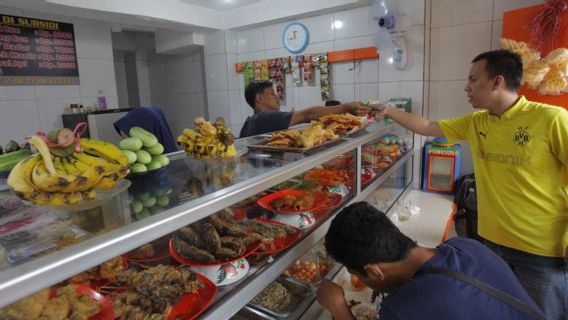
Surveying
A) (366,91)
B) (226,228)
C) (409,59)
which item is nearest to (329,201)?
(226,228)

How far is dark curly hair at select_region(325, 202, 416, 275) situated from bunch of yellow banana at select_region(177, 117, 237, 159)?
1.91ft

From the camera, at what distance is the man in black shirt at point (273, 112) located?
253 cm

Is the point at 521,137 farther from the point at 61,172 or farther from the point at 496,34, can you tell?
the point at 496,34

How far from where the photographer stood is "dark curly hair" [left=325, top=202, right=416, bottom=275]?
1.06 metres

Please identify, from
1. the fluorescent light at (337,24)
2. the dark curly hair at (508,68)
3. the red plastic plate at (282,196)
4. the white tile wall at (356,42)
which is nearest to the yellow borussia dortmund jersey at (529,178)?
the dark curly hair at (508,68)

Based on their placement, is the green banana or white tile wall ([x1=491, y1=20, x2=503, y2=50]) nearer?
the green banana

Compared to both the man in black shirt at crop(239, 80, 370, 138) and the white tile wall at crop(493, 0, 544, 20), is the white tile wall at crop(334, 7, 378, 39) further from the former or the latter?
the man in black shirt at crop(239, 80, 370, 138)

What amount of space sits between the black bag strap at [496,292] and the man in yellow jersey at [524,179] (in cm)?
96

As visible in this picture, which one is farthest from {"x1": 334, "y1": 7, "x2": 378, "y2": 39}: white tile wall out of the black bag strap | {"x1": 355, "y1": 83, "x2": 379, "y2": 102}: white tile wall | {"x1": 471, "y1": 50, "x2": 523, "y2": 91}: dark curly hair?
the black bag strap

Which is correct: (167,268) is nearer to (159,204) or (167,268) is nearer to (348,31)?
(159,204)

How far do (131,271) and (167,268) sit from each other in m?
0.13

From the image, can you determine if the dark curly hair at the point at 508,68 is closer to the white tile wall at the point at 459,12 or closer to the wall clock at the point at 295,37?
the white tile wall at the point at 459,12

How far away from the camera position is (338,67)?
439 cm

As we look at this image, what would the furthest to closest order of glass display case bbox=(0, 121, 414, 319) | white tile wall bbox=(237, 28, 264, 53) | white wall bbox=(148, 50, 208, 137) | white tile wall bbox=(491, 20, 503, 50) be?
white wall bbox=(148, 50, 208, 137) < white tile wall bbox=(237, 28, 264, 53) < white tile wall bbox=(491, 20, 503, 50) < glass display case bbox=(0, 121, 414, 319)
